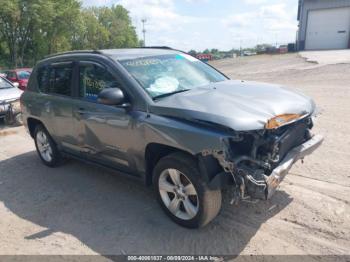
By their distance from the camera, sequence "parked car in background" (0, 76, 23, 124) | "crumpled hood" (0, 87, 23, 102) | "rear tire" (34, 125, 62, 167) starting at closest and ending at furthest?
"rear tire" (34, 125, 62, 167) < "parked car in background" (0, 76, 23, 124) < "crumpled hood" (0, 87, 23, 102)

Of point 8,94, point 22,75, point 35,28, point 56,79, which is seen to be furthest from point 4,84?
point 35,28

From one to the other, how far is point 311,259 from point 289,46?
44551 mm

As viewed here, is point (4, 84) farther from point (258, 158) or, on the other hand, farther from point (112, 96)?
point (258, 158)

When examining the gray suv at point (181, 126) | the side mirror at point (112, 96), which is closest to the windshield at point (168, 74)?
the gray suv at point (181, 126)

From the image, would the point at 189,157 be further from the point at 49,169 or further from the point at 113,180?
the point at 49,169

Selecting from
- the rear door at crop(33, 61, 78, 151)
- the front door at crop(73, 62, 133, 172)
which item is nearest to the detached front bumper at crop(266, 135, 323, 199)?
the front door at crop(73, 62, 133, 172)

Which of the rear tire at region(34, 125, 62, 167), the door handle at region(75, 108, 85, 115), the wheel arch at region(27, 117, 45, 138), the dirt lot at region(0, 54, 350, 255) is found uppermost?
the door handle at region(75, 108, 85, 115)

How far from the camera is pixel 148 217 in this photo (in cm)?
375

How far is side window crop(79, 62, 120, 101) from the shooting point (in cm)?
399

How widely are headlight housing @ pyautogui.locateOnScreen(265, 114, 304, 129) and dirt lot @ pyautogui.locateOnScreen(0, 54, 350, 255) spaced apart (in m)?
1.13

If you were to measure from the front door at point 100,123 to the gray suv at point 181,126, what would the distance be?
0.01m

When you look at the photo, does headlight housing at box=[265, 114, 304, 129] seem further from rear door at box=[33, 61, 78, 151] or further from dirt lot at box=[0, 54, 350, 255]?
rear door at box=[33, 61, 78, 151]

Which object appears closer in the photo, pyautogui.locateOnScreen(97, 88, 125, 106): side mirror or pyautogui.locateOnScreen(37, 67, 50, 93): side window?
pyautogui.locateOnScreen(97, 88, 125, 106): side mirror

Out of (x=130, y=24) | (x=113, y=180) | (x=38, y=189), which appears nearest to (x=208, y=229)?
(x=113, y=180)
